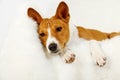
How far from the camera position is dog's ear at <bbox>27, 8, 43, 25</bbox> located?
4.79 feet

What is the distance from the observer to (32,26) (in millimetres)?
1489

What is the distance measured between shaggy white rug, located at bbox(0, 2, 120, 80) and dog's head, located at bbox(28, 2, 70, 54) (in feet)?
0.15

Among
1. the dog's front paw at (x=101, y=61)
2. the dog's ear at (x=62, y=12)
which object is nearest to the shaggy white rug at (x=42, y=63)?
the dog's front paw at (x=101, y=61)

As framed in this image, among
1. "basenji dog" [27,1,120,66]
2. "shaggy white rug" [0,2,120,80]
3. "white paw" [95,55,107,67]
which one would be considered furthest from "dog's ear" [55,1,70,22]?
"white paw" [95,55,107,67]

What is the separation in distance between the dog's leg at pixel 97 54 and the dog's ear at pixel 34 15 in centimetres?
26

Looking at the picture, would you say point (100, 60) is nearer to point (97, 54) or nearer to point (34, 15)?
point (97, 54)

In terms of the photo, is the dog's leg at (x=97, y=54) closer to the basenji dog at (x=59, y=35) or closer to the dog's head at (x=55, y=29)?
the basenji dog at (x=59, y=35)

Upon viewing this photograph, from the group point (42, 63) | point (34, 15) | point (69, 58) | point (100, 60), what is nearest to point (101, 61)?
point (100, 60)

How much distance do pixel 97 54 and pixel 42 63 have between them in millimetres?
238

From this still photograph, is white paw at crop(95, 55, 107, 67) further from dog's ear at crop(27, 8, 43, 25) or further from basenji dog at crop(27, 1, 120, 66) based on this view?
dog's ear at crop(27, 8, 43, 25)

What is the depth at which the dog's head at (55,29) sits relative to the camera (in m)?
1.39

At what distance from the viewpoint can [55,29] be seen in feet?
4.77

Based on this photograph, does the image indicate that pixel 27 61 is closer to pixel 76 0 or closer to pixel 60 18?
pixel 60 18

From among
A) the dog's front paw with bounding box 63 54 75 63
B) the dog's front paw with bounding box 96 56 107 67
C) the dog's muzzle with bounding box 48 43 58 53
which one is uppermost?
the dog's muzzle with bounding box 48 43 58 53
